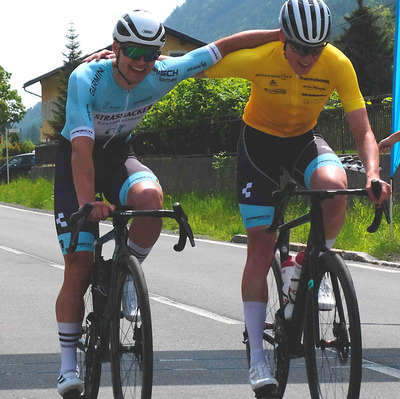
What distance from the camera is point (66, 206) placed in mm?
4719

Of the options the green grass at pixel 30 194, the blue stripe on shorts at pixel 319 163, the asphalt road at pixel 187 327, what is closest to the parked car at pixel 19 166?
the green grass at pixel 30 194

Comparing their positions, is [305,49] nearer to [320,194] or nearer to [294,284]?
[320,194]

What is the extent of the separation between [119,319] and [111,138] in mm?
1040

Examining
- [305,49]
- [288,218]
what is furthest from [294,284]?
[288,218]

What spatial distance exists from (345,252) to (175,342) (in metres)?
Answer: 6.38

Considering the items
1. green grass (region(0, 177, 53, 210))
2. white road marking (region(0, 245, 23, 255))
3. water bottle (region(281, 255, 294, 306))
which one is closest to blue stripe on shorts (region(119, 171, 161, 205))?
water bottle (region(281, 255, 294, 306))

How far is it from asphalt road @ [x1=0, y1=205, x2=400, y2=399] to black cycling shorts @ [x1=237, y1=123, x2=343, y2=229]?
1109 mm

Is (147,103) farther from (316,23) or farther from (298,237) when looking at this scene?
(298,237)

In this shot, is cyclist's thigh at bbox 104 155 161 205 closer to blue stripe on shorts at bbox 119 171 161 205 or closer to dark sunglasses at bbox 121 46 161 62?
blue stripe on shorts at bbox 119 171 161 205

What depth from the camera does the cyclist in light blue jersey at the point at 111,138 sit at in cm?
438

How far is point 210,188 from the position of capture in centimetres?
2441

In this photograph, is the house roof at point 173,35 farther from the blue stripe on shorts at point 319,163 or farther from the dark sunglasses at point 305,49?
the dark sunglasses at point 305,49

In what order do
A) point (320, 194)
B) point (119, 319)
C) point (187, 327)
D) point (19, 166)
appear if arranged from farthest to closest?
1. point (19, 166)
2. point (187, 327)
3. point (119, 319)
4. point (320, 194)

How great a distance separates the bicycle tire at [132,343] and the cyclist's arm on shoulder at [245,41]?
134cm
